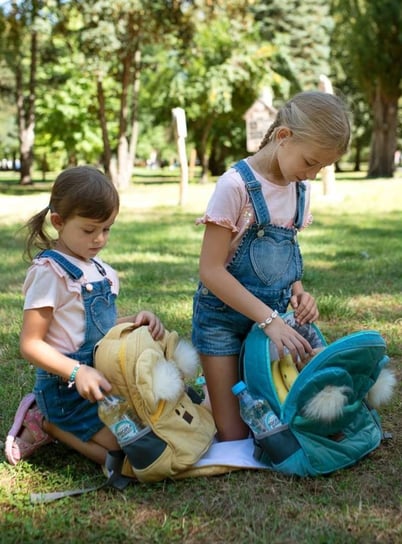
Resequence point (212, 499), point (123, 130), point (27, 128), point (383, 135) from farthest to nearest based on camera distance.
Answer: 1. point (383, 135)
2. point (27, 128)
3. point (123, 130)
4. point (212, 499)

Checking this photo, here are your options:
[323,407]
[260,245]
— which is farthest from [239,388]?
[260,245]

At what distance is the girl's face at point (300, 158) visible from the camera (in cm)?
248

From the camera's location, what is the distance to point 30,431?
245 cm

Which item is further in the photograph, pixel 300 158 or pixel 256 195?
pixel 256 195

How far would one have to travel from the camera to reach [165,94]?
26.7 meters

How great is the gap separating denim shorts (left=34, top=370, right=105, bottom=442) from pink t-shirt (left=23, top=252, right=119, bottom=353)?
13 centimetres

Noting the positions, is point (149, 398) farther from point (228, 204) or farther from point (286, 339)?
point (228, 204)

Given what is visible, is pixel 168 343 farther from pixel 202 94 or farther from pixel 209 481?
pixel 202 94

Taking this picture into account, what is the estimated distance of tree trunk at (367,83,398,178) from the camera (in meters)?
25.0

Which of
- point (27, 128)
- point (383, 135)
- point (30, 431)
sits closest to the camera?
point (30, 431)

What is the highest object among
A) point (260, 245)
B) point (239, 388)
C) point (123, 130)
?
point (123, 130)

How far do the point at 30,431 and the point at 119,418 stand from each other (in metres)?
0.41

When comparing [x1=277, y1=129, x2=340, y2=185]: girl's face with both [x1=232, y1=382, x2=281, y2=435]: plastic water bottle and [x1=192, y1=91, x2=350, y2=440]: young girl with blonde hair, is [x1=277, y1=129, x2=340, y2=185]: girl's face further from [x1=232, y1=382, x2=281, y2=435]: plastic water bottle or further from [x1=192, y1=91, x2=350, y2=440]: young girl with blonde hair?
[x1=232, y1=382, x2=281, y2=435]: plastic water bottle

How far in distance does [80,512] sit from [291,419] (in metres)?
0.74
